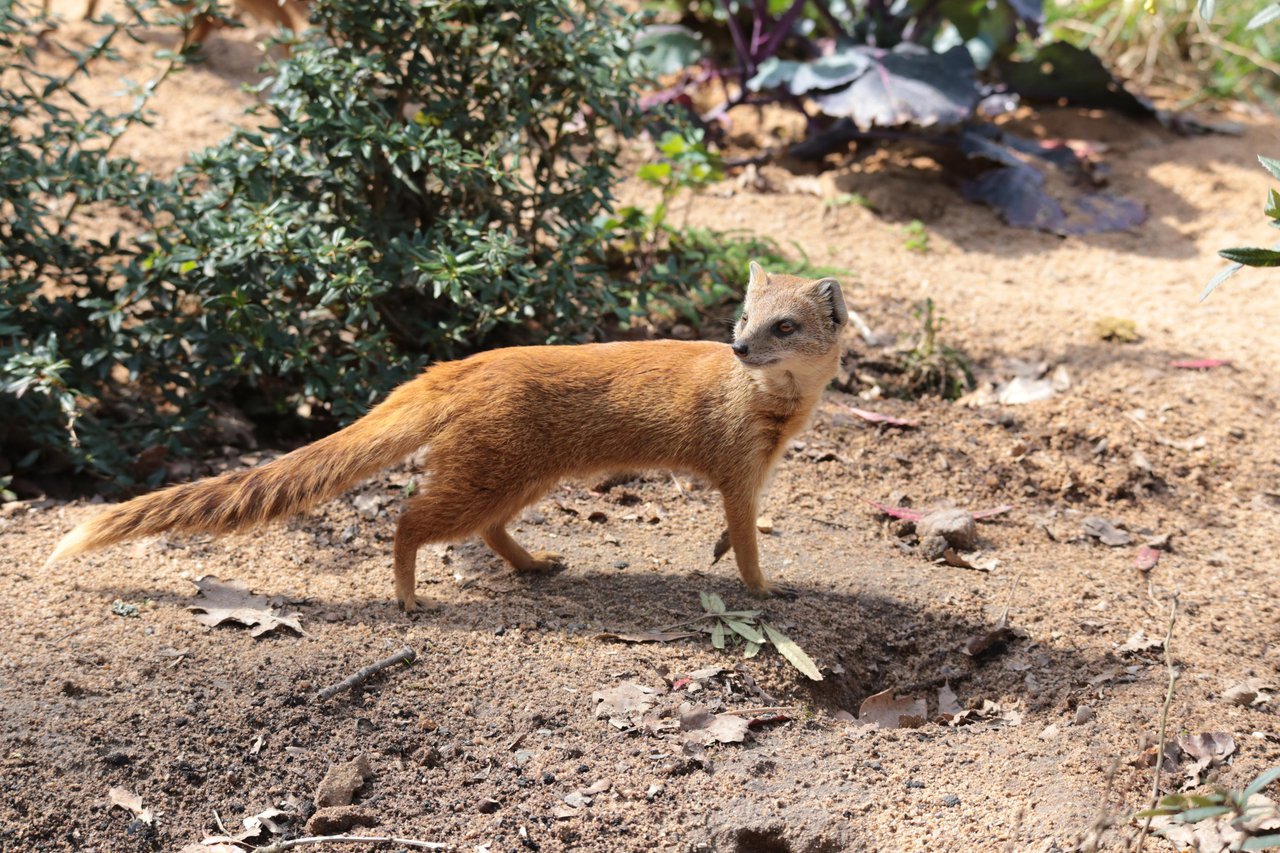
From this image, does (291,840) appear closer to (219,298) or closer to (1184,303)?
(219,298)

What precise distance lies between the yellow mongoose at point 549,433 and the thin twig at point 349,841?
1.09m

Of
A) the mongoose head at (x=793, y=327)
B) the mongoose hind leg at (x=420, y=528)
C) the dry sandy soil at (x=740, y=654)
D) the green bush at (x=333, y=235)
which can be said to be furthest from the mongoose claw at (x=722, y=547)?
the green bush at (x=333, y=235)

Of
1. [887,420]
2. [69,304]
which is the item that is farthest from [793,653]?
[69,304]

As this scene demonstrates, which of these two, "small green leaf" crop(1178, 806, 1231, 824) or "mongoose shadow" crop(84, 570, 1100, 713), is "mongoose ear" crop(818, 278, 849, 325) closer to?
"mongoose shadow" crop(84, 570, 1100, 713)

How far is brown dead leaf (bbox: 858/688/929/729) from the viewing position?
3.72 meters

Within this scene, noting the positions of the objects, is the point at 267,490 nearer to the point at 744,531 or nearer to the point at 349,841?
the point at 349,841

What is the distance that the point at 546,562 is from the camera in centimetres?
429

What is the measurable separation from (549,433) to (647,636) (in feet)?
2.57

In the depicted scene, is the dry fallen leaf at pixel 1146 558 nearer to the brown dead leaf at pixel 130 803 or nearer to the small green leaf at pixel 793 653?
the small green leaf at pixel 793 653

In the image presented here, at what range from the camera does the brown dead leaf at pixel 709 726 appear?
3.38 metres

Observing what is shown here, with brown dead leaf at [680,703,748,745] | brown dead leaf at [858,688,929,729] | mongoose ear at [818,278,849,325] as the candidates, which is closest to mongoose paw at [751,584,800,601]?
brown dead leaf at [858,688,929,729]

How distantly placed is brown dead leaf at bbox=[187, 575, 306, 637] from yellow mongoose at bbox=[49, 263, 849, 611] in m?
0.26

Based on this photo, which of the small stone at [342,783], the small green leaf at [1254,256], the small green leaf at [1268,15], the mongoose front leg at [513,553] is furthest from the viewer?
the mongoose front leg at [513,553]

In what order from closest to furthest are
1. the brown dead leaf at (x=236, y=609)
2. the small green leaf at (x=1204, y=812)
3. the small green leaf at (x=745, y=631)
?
1. the small green leaf at (x=1204, y=812)
2. the brown dead leaf at (x=236, y=609)
3. the small green leaf at (x=745, y=631)
